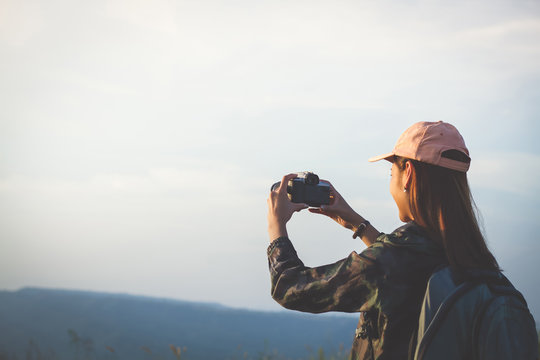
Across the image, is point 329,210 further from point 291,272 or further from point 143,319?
point 143,319

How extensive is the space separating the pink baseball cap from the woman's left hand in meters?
0.63

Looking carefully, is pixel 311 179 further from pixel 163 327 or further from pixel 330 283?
pixel 163 327

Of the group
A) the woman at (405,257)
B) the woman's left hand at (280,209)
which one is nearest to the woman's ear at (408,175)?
the woman at (405,257)

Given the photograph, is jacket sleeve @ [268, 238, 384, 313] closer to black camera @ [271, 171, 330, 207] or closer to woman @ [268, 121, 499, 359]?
woman @ [268, 121, 499, 359]

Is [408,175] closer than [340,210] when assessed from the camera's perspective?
Yes

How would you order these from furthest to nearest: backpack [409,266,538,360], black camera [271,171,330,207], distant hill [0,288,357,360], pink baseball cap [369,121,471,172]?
distant hill [0,288,357,360], black camera [271,171,330,207], pink baseball cap [369,121,471,172], backpack [409,266,538,360]

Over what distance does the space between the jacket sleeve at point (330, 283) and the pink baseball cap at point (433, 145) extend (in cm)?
53

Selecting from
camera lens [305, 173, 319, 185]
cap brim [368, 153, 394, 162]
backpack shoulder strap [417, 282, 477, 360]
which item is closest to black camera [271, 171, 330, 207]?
camera lens [305, 173, 319, 185]

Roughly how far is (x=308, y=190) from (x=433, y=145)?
874mm

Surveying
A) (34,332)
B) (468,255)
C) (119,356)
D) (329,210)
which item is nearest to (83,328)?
(34,332)

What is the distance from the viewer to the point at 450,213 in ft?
9.30

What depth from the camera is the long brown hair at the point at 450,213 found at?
276 cm

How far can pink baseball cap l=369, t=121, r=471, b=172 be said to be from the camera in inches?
116

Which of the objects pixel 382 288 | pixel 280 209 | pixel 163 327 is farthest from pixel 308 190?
pixel 163 327
